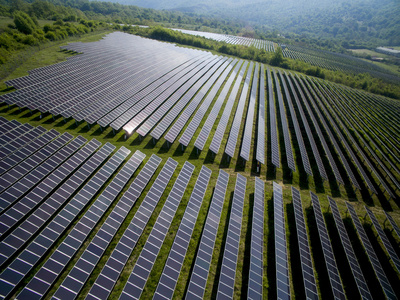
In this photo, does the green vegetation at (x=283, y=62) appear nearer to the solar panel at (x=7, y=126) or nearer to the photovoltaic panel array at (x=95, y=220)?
the photovoltaic panel array at (x=95, y=220)

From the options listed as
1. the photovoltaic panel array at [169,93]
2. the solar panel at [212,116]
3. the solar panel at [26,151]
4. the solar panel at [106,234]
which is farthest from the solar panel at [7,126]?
the solar panel at [212,116]

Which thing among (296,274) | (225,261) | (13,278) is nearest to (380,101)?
(296,274)

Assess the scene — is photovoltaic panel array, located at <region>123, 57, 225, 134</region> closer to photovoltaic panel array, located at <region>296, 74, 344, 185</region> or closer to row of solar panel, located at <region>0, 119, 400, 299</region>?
row of solar panel, located at <region>0, 119, 400, 299</region>

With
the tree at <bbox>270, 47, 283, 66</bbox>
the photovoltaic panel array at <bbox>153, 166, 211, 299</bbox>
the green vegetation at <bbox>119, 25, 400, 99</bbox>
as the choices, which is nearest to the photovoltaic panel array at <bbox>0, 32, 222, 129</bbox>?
the photovoltaic panel array at <bbox>153, 166, 211, 299</bbox>

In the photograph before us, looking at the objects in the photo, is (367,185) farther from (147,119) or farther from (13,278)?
(13,278)

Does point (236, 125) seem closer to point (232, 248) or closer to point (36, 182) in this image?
point (232, 248)
